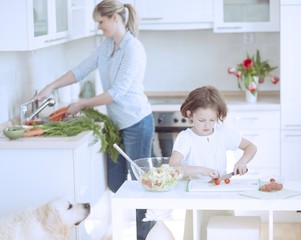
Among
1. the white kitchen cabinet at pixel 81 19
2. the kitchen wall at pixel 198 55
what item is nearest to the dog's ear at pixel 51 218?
the white kitchen cabinet at pixel 81 19

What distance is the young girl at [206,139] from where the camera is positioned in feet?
11.2

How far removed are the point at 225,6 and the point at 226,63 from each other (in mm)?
556

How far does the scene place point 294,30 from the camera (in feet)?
16.9

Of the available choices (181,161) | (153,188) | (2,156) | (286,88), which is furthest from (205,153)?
(286,88)

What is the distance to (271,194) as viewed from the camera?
294cm

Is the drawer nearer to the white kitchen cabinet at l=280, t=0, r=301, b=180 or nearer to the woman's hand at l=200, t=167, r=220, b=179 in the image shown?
the white kitchen cabinet at l=280, t=0, r=301, b=180

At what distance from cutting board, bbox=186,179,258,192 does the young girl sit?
0.50ft

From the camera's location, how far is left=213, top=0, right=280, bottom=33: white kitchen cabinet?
5.41 metres

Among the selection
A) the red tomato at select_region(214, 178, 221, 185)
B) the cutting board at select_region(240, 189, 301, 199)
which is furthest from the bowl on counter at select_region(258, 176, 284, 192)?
the red tomato at select_region(214, 178, 221, 185)

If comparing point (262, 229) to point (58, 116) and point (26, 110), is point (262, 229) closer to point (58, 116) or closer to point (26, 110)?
point (58, 116)

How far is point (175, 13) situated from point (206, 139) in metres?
2.16

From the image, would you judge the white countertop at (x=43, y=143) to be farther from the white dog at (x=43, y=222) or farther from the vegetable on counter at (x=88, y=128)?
the white dog at (x=43, y=222)

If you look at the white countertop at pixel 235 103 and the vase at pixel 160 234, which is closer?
the vase at pixel 160 234

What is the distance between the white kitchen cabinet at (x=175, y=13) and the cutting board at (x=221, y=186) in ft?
8.35
